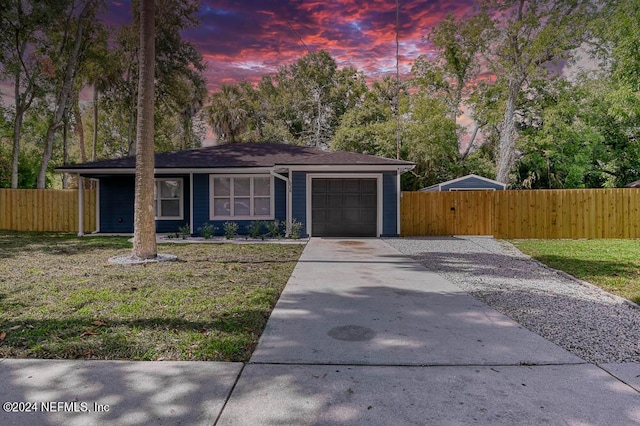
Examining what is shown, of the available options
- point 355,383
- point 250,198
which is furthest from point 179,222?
point 355,383

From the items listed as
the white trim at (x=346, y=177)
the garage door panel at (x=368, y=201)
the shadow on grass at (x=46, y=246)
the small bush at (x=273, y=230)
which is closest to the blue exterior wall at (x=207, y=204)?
the small bush at (x=273, y=230)

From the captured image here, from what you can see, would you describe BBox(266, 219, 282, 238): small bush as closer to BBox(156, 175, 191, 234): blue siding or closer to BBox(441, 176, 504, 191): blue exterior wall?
BBox(156, 175, 191, 234): blue siding

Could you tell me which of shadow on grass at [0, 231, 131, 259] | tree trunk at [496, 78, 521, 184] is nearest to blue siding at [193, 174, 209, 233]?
shadow on grass at [0, 231, 131, 259]

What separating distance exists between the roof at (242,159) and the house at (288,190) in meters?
0.03

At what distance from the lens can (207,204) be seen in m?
13.0

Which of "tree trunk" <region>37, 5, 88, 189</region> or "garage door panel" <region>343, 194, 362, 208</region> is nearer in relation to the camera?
"garage door panel" <region>343, 194, 362, 208</region>

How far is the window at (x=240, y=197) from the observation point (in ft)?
42.7

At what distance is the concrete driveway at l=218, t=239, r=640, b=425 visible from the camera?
2.19 meters

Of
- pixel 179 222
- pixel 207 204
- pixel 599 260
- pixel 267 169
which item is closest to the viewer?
pixel 599 260

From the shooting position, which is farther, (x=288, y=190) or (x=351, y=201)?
(x=351, y=201)

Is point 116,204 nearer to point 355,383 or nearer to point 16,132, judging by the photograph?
point 16,132

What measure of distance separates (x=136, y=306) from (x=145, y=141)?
415 centimetres

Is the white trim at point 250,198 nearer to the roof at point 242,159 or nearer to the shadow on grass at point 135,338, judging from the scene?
the roof at point 242,159

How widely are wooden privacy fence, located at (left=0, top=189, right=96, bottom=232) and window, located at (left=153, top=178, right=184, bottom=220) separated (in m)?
3.29
